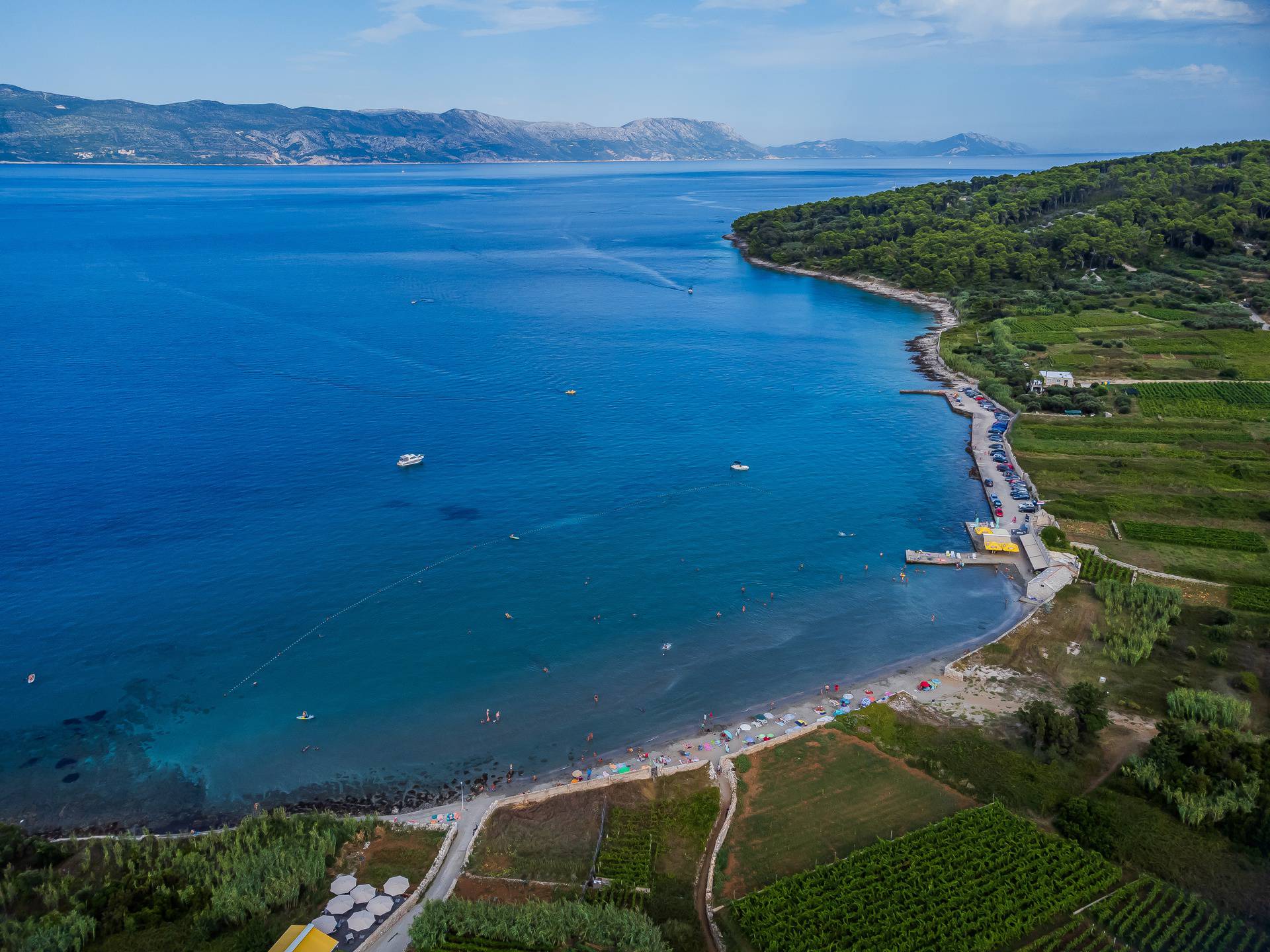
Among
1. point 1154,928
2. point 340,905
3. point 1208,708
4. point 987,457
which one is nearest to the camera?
point 1154,928

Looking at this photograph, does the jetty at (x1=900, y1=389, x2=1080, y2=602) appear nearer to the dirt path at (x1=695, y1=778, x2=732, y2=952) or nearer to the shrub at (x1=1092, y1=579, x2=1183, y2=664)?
the shrub at (x1=1092, y1=579, x2=1183, y2=664)

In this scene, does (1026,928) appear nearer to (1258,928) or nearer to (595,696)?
(1258,928)

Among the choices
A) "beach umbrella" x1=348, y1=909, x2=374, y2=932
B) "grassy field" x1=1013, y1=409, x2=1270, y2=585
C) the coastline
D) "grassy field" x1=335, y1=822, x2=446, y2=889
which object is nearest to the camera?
"beach umbrella" x1=348, y1=909, x2=374, y2=932

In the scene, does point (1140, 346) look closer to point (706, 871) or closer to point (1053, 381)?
point (1053, 381)

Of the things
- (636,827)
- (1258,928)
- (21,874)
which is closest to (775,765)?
(636,827)

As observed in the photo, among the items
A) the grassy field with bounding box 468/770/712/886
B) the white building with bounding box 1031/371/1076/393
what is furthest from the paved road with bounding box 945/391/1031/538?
the grassy field with bounding box 468/770/712/886

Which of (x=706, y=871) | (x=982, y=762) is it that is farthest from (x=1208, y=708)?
(x=706, y=871)
